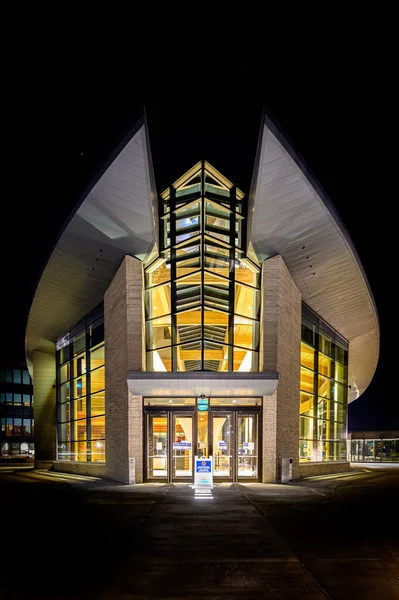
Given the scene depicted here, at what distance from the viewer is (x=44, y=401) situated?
3241 centimetres

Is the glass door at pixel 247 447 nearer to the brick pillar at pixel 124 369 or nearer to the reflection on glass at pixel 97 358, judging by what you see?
the brick pillar at pixel 124 369

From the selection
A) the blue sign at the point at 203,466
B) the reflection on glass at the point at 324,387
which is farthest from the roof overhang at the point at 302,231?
the blue sign at the point at 203,466

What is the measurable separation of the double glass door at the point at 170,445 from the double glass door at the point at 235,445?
3.07 feet

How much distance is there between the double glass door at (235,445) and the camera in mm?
17938

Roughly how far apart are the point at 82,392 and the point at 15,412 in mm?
49943

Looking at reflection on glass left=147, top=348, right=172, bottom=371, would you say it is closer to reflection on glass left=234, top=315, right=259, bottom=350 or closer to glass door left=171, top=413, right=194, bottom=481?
glass door left=171, top=413, right=194, bottom=481

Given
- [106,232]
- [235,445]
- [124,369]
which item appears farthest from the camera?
[124,369]

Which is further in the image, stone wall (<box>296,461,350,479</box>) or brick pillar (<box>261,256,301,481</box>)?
stone wall (<box>296,461,350,479</box>)

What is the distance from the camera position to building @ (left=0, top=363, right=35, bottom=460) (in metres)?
68.4

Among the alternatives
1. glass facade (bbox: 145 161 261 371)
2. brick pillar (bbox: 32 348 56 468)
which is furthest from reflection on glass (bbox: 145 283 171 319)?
brick pillar (bbox: 32 348 56 468)

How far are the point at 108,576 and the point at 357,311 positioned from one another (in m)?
21.0

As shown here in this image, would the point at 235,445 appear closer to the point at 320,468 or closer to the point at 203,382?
the point at 203,382

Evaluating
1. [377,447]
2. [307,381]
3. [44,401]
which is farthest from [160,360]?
[377,447]

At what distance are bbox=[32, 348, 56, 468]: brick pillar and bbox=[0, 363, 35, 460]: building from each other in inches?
1539
